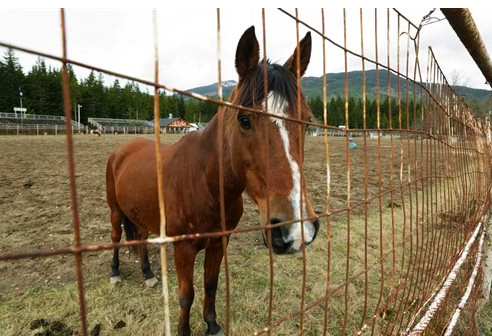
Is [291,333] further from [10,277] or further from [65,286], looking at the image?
[10,277]

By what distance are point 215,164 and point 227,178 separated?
162 mm

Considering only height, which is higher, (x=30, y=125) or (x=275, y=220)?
(x=30, y=125)

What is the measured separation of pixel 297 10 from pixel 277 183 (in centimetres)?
79

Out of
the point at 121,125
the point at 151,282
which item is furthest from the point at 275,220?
the point at 121,125

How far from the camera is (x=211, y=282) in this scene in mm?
2730

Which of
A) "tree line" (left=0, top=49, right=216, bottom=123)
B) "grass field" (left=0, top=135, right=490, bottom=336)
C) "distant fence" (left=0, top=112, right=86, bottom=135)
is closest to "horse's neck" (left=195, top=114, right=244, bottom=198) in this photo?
"grass field" (left=0, top=135, right=490, bottom=336)

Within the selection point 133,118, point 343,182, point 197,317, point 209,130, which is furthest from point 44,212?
point 133,118

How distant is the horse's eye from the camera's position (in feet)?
4.80

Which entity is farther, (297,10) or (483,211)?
(483,211)

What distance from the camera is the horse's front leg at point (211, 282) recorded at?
2.65 metres

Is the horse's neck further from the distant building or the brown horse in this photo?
the distant building

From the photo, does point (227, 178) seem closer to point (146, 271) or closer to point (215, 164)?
point (215, 164)

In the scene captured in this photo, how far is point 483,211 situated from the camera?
371 centimetres

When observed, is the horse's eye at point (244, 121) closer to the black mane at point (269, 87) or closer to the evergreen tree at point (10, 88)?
the black mane at point (269, 87)
